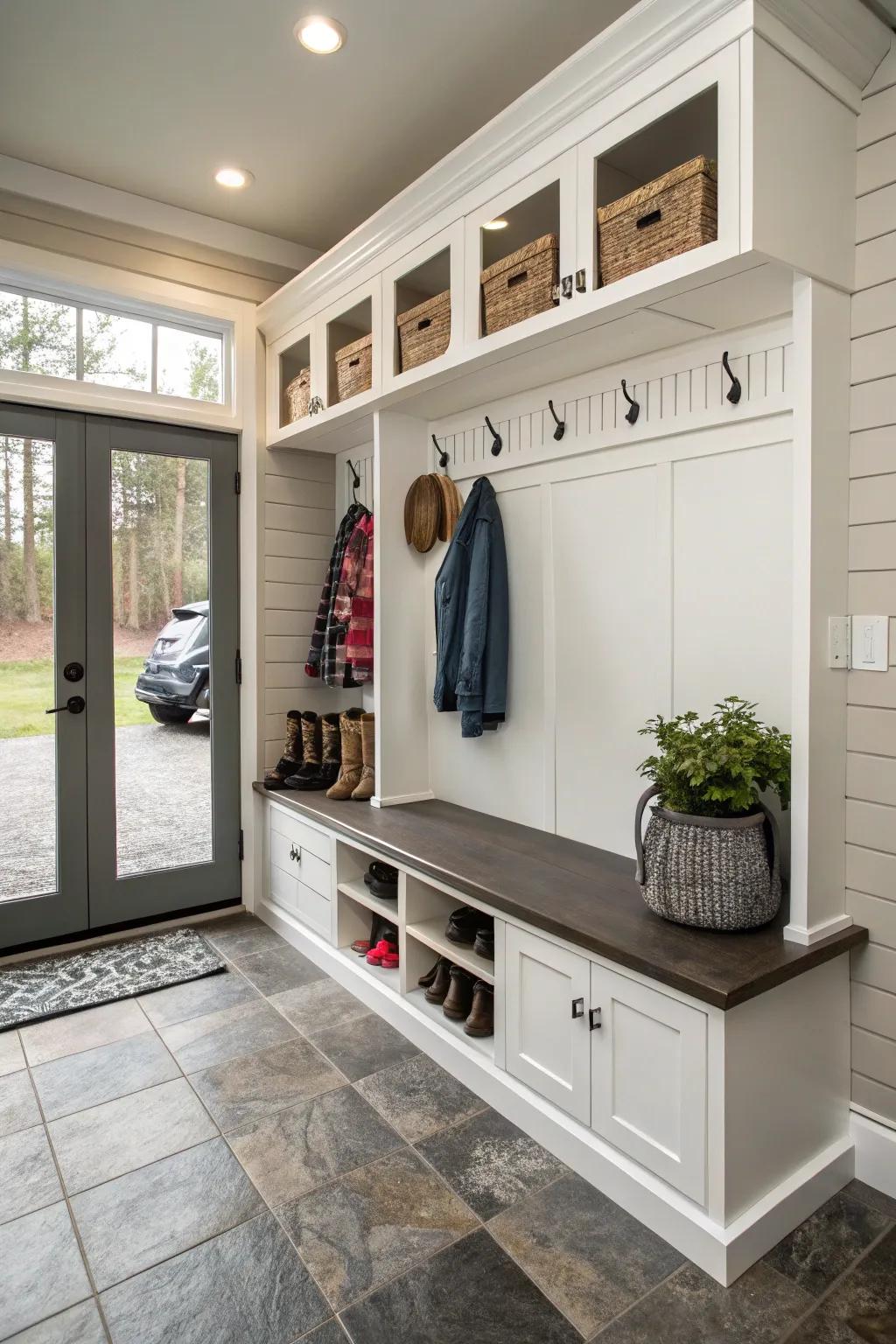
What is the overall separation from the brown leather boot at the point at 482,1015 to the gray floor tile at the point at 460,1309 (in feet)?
2.13

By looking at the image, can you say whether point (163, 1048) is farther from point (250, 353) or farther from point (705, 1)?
point (705, 1)

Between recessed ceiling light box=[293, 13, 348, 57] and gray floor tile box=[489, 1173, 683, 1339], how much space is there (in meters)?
3.06

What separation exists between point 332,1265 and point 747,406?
2193mm

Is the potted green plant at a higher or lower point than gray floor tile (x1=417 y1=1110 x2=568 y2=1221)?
higher

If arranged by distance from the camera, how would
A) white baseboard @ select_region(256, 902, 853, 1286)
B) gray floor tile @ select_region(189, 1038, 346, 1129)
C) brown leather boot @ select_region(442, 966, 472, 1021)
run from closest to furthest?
1. white baseboard @ select_region(256, 902, 853, 1286)
2. gray floor tile @ select_region(189, 1038, 346, 1129)
3. brown leather boot @ select_region(442, 966, 472, 1021)

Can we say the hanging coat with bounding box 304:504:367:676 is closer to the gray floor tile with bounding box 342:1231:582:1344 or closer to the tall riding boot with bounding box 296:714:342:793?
the tall riding boot with bounding box 296:714:342:793

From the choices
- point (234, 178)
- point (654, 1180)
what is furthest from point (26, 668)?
point (654, 1180)

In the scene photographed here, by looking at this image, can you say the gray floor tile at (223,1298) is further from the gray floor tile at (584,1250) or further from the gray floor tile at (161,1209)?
the gray floor tile at (584,1250)

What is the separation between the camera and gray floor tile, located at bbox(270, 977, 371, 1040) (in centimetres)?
267

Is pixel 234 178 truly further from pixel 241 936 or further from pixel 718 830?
pixel 241 936

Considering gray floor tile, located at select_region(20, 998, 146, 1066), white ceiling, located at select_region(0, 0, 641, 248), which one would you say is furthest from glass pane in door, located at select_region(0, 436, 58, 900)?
white ceiling, located at select_region(0, 0, 641, 248)

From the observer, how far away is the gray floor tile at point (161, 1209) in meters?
1.69

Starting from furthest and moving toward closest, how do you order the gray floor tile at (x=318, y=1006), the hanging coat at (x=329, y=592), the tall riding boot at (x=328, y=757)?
the hanging coat at (x=329, y=592) < the tall riding boot at (x=328, y=757) < the gray floor tile at (x=318, y=1006)

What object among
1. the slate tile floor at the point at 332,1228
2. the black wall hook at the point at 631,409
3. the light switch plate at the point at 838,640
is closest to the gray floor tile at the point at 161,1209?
the slate tile floor at the point at 332,1228
